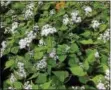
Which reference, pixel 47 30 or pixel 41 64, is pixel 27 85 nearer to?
pixel 41 64

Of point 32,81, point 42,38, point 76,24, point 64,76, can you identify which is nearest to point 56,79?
point 64,76

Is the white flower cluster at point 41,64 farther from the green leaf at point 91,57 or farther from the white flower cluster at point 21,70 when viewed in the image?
the green leaf at point 91,57

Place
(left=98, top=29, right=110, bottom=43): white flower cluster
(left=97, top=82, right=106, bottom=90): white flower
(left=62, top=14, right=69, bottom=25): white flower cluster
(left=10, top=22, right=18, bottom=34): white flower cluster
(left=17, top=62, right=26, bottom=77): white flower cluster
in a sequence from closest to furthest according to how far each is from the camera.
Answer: (left=97, top=82, right=106, bottom=90): white flower → (left=17, top=62, right=26, bottom=77): white flower cluster → (left=98, top=29, right=110, bottom=43): white flower cluster → (left=62, top=14, right=69, bottom=25): white flower cluster → (left=10, top=22, right=18, bottom=34): white flower cluster

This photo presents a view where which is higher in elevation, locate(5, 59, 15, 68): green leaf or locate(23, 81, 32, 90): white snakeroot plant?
locate(5, 59, 15, 68): green leaf

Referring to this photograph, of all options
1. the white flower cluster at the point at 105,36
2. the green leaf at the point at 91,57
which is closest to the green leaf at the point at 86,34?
the white flower cluster at the point at 105,36

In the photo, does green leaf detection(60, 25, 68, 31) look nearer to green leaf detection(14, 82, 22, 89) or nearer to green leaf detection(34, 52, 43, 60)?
green leaf detection(34, 52, 43, 60)

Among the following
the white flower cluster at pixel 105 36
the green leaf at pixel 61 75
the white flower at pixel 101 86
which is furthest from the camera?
the white flower cluster at pixel 105 36

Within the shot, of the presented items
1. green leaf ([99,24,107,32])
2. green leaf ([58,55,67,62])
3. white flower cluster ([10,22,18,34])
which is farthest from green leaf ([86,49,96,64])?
white flower cluster ([10,22,18,34])

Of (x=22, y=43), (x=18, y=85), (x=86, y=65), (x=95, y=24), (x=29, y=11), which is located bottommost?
(x=18, y=85)

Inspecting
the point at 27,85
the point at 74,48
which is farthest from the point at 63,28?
the point at 27,85

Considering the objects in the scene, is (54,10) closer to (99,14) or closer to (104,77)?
(99,14)

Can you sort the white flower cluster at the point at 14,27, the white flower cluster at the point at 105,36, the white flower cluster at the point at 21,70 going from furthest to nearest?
the white flower cluster at the point at 14,27 < the white flower cluster at the point at 105,36 < the white flower cluster at the point at 21,70

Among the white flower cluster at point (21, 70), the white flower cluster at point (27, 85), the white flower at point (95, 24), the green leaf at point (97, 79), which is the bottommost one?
the white flower cluster at point (27, 85)
